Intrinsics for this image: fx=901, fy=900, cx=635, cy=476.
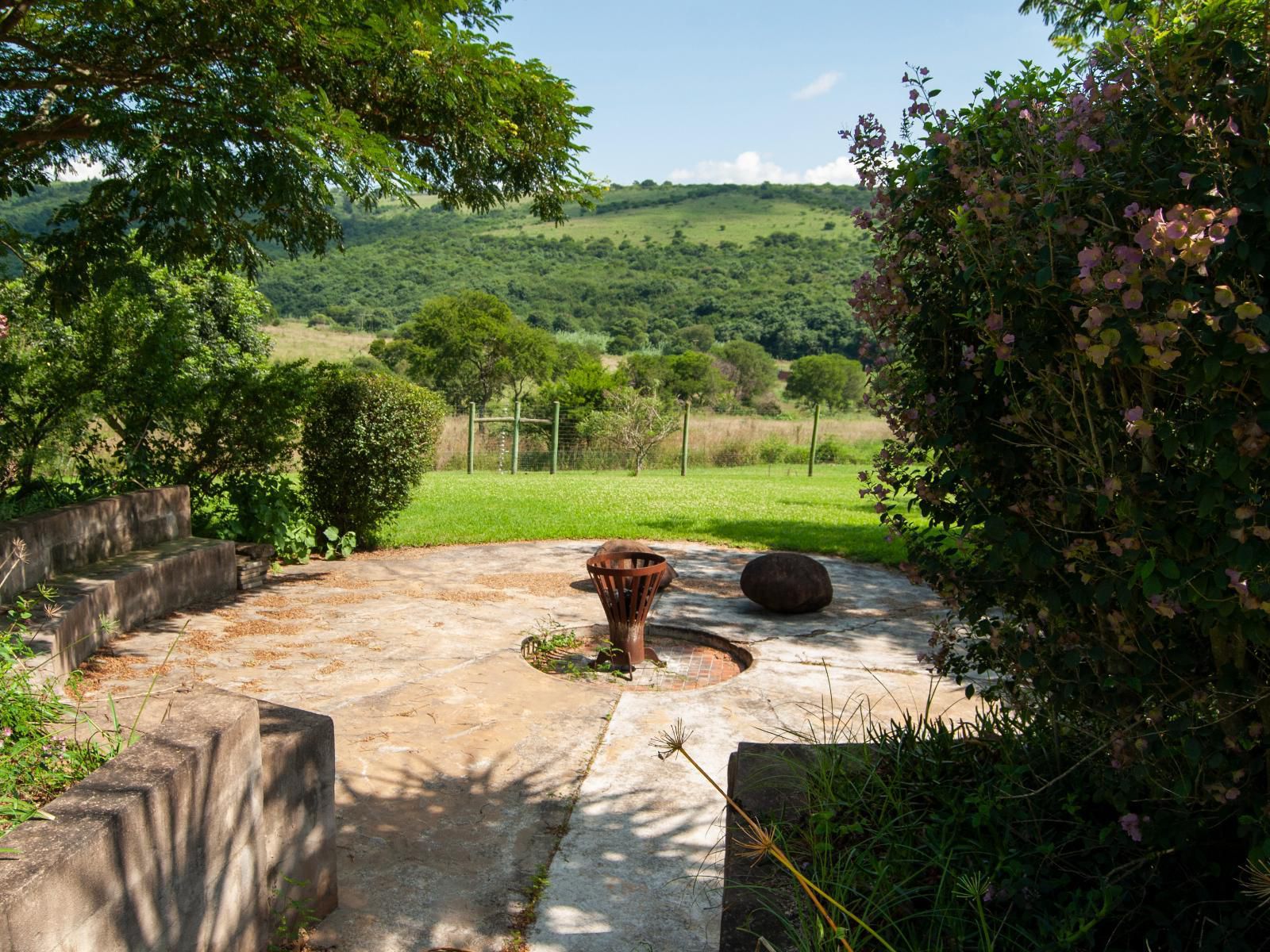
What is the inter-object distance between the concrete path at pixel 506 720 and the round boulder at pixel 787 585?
5.8 inches

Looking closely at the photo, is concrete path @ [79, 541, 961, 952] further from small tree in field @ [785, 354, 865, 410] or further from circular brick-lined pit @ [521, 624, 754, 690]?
small tree in field @ [785, 354, 865, 410]

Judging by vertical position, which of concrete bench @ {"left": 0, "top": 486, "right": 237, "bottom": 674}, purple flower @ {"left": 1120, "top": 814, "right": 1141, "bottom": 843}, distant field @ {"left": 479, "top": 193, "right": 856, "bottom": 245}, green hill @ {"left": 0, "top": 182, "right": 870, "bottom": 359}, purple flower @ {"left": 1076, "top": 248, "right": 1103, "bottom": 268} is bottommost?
concrete bench @ {"left": 0, "top": 486, "right": 237, "bottom": 674}

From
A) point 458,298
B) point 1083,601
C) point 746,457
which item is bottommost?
point 746,457

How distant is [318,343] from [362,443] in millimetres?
46618

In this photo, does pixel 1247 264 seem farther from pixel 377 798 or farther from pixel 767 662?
pixel 767 662

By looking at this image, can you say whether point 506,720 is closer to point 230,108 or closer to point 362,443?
point 230,108

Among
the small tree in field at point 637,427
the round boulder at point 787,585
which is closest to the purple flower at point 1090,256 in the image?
the round boulder at point 787,585

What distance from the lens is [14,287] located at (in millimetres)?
8273

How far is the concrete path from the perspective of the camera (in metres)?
3.01

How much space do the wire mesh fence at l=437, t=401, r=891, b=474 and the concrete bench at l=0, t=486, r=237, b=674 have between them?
13908 mm

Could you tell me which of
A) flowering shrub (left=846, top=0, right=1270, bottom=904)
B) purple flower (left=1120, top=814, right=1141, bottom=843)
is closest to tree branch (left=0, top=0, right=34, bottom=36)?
flowering shrub (left=846, top=0, right=1270, bottom=904)

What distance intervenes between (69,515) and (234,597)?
1.55m

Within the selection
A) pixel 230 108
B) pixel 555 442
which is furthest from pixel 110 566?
pixel 555 442

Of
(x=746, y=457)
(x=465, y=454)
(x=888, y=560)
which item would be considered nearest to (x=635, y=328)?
(x=746, y=457)
